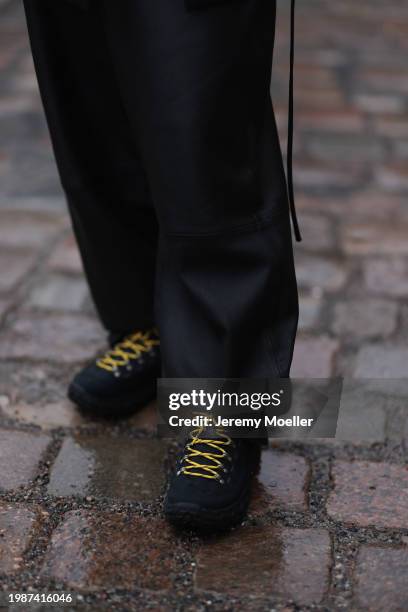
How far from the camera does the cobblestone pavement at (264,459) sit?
1.44 m

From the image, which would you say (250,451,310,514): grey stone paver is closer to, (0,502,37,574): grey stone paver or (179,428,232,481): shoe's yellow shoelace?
(179,428,232,481): shoe's yellow shoelace

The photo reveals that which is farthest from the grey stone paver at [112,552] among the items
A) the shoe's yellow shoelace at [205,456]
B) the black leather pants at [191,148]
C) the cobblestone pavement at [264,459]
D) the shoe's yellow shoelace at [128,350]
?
the shoe's yellow shoelace at [128,350]

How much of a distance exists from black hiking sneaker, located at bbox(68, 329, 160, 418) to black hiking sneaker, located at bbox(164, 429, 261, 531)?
0.89 ft

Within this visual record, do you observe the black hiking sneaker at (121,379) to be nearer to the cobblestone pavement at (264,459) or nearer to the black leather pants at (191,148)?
the cobblestone pavement at (264,459)

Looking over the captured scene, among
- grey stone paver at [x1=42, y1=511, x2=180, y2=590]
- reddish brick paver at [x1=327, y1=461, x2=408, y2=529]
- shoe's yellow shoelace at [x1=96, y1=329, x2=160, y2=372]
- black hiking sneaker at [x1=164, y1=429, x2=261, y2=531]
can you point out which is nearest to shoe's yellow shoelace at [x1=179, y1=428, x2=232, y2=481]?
black hiking sneaker at [x1=164, y1=429, x2=261, y2=531]

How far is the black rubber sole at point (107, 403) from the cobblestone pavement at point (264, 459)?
3 centimetres

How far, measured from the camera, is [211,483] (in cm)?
157

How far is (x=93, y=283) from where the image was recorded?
189cm

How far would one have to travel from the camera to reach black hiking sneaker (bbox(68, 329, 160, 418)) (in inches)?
73.4

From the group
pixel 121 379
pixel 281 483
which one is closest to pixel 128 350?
pixel 121 379

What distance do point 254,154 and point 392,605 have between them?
2.40ft

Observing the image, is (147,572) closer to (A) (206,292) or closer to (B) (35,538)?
(B) (35,538)

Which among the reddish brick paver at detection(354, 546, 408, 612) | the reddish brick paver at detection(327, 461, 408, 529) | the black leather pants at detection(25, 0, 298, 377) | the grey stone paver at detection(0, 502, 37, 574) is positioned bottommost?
the reddish brick paver at detection(327, 461, 408, 529)

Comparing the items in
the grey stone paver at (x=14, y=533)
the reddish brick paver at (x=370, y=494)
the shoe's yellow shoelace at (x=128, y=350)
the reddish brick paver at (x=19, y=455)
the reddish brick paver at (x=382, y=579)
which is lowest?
the reddish brick paver at (x=370, y=494)
